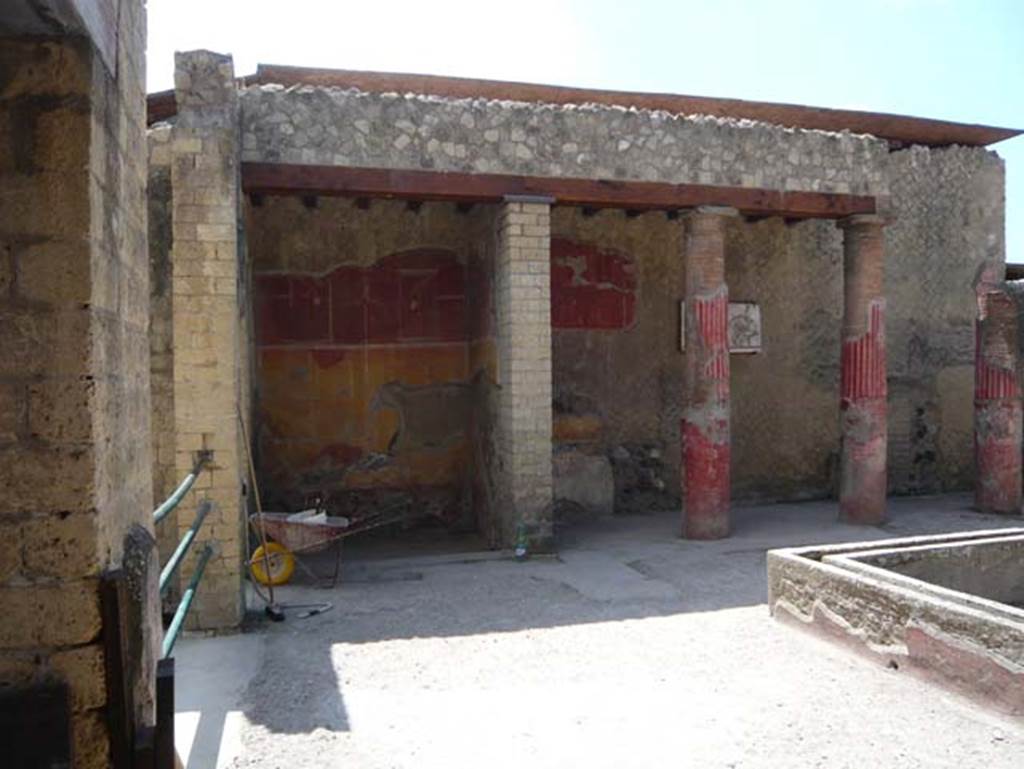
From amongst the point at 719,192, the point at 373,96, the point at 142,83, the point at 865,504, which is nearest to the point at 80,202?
the point at 142,83

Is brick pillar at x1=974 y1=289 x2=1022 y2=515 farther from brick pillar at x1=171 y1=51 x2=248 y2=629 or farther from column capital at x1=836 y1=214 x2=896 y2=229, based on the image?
brick pillar at x1=171 y1=51 x2=248 y2=629

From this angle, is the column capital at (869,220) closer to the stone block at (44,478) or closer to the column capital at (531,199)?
the column capital at (531,199)

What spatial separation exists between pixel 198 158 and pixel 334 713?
3.83 m

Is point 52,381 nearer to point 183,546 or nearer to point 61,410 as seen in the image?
point 61,410

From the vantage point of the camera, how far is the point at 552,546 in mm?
8195

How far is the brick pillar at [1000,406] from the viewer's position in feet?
33.8

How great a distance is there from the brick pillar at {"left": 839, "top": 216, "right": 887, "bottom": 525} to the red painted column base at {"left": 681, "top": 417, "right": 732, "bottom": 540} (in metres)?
1.69

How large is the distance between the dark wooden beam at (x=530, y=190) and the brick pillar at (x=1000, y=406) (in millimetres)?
2337

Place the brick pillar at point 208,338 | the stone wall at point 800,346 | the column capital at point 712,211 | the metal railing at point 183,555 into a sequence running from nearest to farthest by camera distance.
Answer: the metal railing at point 183,555 → the brick pillar at point 208,338 → the column capital at point 712,211 → the stone wall at point 800,346

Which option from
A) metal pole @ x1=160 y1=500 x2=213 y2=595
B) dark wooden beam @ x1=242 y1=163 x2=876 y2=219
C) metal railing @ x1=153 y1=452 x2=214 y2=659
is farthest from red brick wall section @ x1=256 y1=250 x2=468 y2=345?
metal pole @ x1=160 y1=500 x2=213 y2=595

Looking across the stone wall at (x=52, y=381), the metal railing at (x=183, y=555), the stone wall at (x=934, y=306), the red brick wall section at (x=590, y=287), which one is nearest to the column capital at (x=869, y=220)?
the stone wall at (x=934, y=306)

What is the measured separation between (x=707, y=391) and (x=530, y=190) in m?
2.69

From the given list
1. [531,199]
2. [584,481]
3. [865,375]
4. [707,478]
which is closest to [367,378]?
[584,481]

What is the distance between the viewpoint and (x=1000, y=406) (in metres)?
10.4
